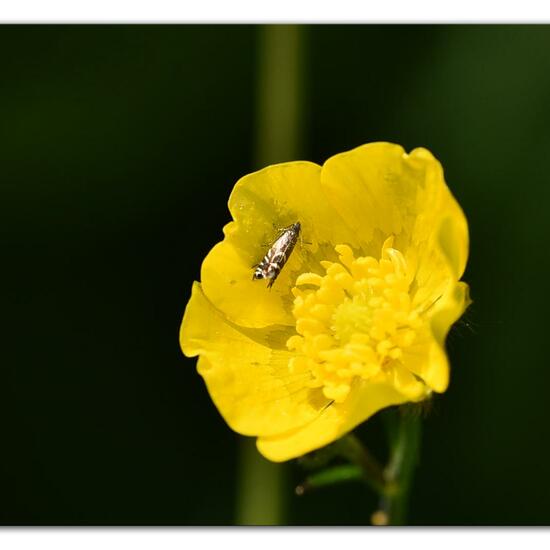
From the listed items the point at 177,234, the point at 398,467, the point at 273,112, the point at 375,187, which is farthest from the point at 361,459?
the point at 273,112

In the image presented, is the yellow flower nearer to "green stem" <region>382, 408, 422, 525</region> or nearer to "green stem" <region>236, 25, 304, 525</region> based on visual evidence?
"green stem" <region>382, 408, 422, 525</region>

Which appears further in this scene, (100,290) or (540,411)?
(100,290)

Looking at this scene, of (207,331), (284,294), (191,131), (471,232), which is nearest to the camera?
(207,331)

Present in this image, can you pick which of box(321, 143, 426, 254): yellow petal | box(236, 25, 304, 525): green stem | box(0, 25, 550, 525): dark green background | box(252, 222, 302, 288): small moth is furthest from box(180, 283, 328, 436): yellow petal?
box(236, 25, 304, 525): green stem

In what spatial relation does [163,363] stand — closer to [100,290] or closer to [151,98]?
Result: [100,290]

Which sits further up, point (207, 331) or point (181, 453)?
point (207, 331)

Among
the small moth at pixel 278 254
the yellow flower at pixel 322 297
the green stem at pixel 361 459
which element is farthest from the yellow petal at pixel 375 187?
the green stem at pixel 361 459

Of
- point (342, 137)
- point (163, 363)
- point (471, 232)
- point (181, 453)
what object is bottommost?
point (181, 453)
